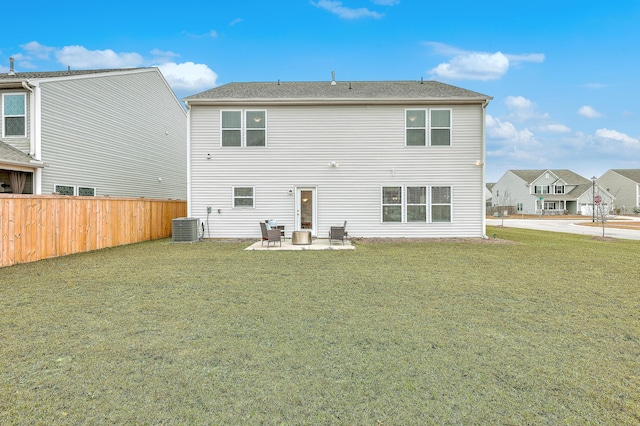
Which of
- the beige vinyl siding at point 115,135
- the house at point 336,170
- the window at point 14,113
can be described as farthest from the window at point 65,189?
the house at point 336,170

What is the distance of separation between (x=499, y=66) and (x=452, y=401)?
2926 cm

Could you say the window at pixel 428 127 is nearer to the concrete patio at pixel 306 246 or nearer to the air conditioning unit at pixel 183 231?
the concrete patio at pixel 306 246

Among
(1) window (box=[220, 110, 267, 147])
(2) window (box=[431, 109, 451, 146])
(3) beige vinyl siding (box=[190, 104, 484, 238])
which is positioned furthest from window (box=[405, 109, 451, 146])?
(1) window (box=[220, 110, 267, 147])

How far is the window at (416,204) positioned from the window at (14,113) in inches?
579

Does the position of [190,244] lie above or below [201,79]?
below

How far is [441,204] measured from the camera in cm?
1267

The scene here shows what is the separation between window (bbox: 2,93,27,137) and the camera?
1112 cm

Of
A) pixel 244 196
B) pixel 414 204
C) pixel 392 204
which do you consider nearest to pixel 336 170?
pixel 392 204

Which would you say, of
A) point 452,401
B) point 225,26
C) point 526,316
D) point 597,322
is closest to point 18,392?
point 452,401

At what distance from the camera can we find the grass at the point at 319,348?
7.36ft

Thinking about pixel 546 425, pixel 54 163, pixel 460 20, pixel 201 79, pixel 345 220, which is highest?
pixel 201 79

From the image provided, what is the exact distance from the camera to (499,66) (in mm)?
24688

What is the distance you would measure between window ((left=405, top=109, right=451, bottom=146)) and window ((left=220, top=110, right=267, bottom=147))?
6.00 meters

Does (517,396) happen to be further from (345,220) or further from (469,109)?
(469,109)
